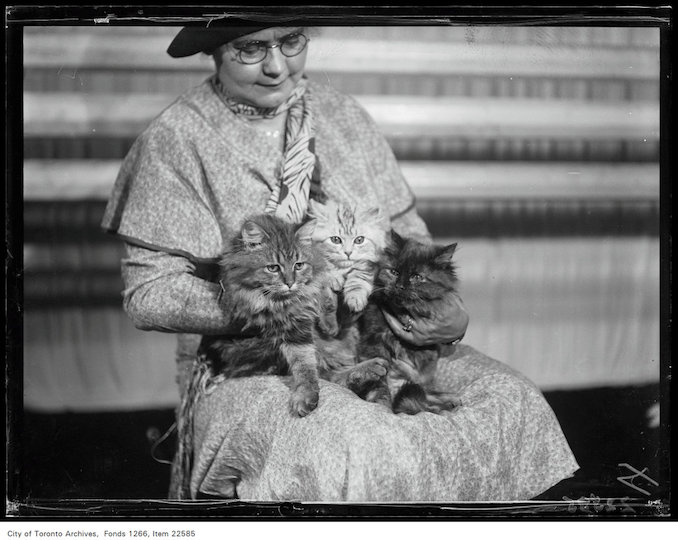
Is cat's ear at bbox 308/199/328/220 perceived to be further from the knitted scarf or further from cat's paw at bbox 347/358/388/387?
cat's paw at bbox 347/358/388/387

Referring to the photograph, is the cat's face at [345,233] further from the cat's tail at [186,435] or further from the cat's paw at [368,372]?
the cat's tail at [186,435]

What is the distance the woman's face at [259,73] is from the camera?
1.99 metres

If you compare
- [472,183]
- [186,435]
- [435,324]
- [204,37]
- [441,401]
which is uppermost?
[204,37]

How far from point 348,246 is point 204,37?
0.69 meters

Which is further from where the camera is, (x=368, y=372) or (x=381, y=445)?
(x=368, y=372)

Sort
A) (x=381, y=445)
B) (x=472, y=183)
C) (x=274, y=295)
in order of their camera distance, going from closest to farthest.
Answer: (x=381, y=445) → (x=274, y=295) → (x=472, y=183)

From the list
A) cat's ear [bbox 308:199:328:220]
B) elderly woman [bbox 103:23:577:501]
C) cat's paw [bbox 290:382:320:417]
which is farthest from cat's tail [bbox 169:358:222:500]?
cat's ear [bbox 308:199:328:220]

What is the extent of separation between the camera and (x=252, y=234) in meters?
Answer: 1.96

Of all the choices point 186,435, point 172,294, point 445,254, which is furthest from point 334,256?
point 186,435

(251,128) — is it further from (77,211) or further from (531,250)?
(531,250)

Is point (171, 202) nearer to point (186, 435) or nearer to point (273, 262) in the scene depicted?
point (273, 262)

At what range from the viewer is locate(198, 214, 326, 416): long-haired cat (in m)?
1.93

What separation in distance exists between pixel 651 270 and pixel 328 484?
112 cm

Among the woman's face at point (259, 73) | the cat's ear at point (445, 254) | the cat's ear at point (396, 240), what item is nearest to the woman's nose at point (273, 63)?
the woman's face at point (259, 73)
